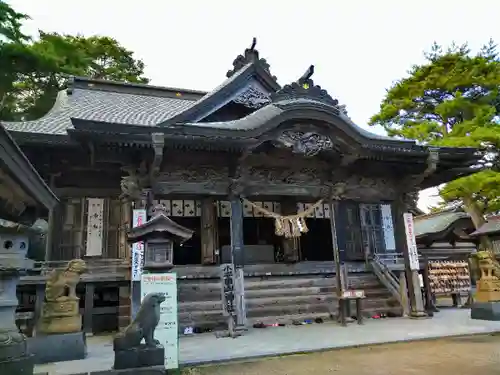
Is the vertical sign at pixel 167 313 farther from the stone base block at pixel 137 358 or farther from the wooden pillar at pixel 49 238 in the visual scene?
the wooden pillar at pixel 49 238

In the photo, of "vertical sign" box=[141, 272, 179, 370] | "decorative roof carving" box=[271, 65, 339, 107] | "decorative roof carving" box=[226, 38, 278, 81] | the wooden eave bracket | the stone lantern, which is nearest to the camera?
"vertical sign" box=[141, 272, 179, 370]

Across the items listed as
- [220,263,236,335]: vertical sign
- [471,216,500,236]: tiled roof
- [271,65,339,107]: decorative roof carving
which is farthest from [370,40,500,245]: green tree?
[220,263,236,335]: vertical sign

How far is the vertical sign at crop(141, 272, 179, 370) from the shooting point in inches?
229

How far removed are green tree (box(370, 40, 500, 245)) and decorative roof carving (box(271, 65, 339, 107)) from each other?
962 centimetres

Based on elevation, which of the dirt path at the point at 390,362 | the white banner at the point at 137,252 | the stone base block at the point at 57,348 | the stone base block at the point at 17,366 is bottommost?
the dirt path at the point at 390,362

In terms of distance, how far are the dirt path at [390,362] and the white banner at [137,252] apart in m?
3.57

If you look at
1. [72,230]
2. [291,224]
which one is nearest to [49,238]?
[72,230]

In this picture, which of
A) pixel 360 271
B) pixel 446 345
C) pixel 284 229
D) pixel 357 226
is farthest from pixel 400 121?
pixel 446 345

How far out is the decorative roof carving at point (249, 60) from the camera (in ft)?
47.1

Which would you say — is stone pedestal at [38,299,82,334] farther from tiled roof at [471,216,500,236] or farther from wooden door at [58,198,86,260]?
tiled roof at [471,216,500,236]

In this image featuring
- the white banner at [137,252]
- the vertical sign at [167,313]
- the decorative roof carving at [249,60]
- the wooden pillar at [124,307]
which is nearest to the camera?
the vertical sign at [167,313]

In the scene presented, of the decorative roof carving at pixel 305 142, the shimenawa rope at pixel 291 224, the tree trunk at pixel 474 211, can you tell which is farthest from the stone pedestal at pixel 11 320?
the tree trunk at pixel 474 211

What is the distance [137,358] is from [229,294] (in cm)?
403

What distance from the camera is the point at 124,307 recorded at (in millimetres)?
9969
